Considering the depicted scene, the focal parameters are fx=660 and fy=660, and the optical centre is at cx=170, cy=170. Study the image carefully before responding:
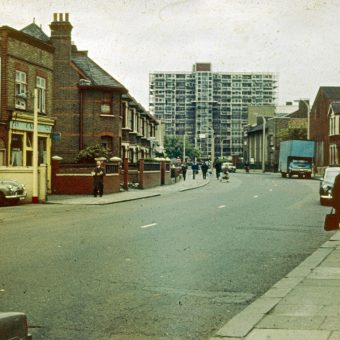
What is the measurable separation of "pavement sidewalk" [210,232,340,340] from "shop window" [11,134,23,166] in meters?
24.9

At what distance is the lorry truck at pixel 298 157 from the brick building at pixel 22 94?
101 ft

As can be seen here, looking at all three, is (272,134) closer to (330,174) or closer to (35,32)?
(35,32)

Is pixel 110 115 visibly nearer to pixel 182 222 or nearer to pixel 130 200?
pixel 130 200

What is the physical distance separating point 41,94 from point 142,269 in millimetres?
27087

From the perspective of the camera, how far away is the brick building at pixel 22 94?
1232 inches

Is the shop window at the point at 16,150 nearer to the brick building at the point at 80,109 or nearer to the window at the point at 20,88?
the window at the point at 20,88

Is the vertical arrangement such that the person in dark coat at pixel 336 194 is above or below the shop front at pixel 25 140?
below

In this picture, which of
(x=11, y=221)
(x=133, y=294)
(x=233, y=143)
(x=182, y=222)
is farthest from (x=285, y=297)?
(x=233, y=143)

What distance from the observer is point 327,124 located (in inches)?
2958

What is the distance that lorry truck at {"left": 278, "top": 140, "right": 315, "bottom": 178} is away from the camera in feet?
200

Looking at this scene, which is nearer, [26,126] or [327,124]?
[26,126]

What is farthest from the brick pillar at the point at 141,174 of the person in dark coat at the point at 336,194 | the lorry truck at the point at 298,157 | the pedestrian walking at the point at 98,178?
the person in dark coat at the point at 336,194

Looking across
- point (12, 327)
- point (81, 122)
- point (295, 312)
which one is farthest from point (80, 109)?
point (12, 327)

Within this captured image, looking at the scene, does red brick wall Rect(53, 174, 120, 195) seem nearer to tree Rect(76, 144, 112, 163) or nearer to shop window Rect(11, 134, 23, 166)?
shop window Rect(11, 134, 23, 166)
